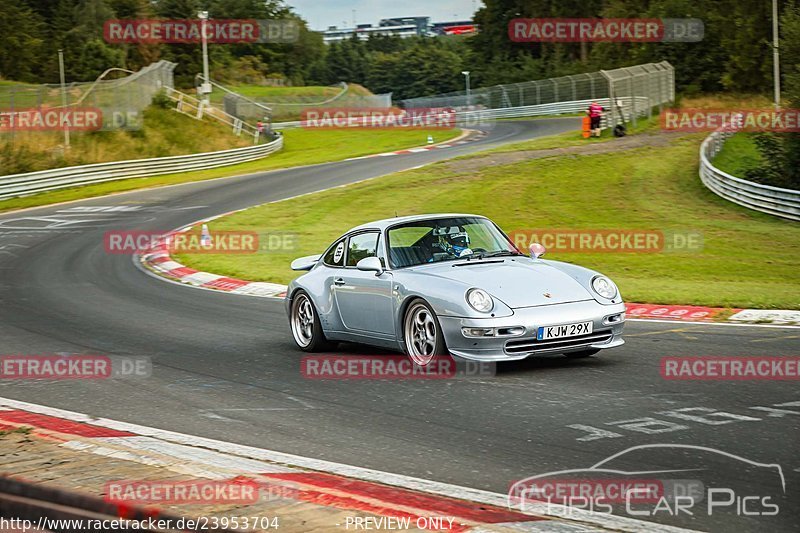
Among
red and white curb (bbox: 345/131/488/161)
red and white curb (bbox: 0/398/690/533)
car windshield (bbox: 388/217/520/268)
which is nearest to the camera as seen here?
red and white curb (bbox: 0/398/690/533)

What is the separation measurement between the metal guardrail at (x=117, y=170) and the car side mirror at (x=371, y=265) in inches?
1108

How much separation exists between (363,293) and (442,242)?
2.91ft

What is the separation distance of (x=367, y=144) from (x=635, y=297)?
133ft

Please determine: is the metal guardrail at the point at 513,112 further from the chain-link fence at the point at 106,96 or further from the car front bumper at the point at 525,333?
the car front bumper at the point at 525,333

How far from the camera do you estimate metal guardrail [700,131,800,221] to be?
2481 centimetres

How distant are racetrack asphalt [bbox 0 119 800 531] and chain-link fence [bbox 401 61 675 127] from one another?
32.6 m

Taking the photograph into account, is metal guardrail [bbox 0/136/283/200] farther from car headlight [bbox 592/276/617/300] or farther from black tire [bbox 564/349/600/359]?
car headlight [bbox 592/276/617/300]

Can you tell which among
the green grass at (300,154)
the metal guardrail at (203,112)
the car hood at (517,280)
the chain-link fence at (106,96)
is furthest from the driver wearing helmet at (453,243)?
the metal guardrail at (203,112)

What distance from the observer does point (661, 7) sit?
71625 mm

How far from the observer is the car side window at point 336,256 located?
10805 millimetres

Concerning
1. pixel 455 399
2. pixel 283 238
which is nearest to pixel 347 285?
pixel 455 399

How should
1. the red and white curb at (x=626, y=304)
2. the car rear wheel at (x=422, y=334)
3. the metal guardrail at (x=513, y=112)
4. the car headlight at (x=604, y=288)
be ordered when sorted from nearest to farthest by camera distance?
the car rear wheel at (x=422, y=334), the car headlight at (x=604, y=288), the red and white curb at (x=626, y=304), the metal guardrail at (x=513, y=112)

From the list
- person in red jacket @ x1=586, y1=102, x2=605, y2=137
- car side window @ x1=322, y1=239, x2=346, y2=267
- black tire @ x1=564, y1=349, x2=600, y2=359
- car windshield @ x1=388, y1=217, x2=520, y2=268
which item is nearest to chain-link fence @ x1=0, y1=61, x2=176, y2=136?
person in red jacket @ x1=586, y1=102, x2=605, y2=137

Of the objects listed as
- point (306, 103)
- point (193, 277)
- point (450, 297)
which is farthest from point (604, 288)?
point (306, 103)
